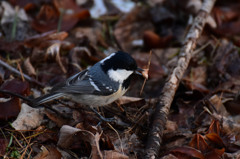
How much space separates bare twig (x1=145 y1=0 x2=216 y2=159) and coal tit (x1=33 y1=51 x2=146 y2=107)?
0.32 meters

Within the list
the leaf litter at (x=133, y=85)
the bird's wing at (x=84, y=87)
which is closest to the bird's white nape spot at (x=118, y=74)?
the bird's wing at (x=84, y=87)

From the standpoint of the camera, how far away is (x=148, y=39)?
351cm

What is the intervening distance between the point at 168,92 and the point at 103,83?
55 cm

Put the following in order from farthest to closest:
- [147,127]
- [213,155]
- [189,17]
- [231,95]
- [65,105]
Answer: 1. [189,17]
2. [231,95]
3. [65,105]
4. [147,127]
5. [213,155]

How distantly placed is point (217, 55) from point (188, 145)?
1404mm

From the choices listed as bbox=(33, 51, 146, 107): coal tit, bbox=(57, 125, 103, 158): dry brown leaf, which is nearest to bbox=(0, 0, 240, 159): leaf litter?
bbox=(57, 125, 103, 158): dry brown leaf

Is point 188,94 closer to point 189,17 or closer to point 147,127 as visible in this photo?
point 147,127

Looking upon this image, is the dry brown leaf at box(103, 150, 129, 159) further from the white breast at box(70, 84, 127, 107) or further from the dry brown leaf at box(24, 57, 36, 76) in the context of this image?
the dry brown leaf at box(24, 57, 36, 76)

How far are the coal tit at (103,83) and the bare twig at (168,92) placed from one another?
32 centimetres

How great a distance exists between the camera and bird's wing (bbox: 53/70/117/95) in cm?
237

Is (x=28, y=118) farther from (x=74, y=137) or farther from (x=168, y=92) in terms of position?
(x=168, y=92)

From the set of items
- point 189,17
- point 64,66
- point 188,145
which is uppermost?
point 189,17

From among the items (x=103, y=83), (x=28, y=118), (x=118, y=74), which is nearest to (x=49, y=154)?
(x=28, y=118)

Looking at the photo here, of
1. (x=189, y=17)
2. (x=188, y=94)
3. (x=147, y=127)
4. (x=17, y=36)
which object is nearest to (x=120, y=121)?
(x=147, y=127)
